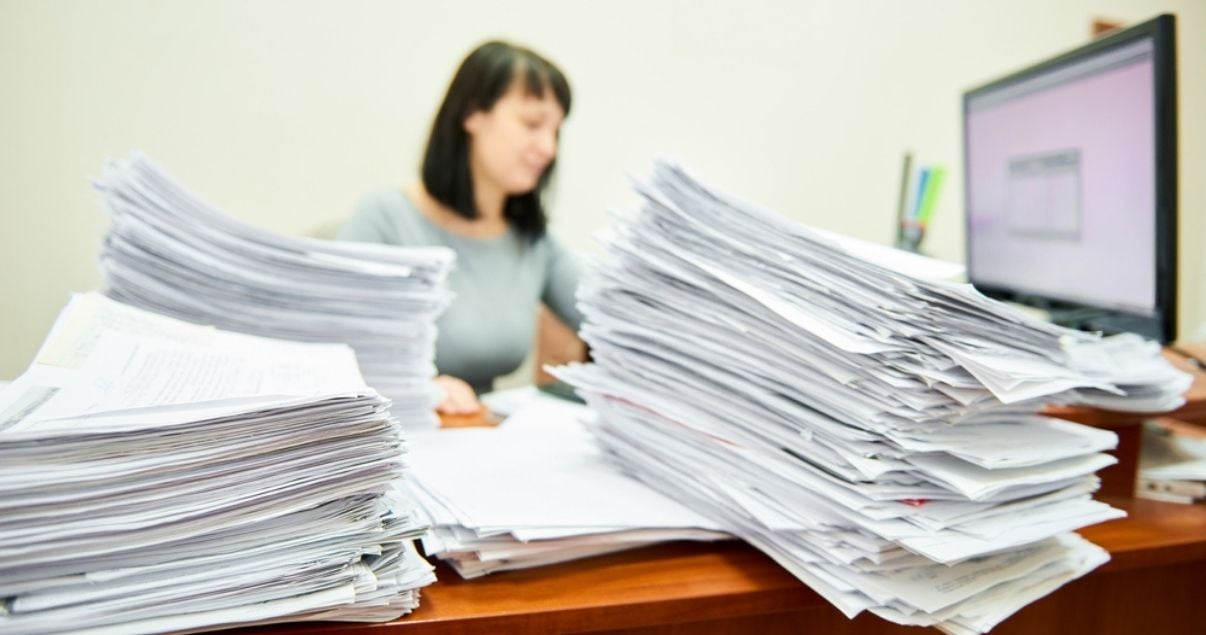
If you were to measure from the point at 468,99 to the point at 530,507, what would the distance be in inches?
55.6

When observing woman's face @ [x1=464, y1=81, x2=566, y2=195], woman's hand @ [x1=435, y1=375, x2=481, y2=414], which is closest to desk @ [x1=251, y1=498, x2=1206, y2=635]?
woman's hand @ [x1=435, y1=375, x2=481, y2=414]

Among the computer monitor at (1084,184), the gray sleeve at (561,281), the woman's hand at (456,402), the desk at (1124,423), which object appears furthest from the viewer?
the gray sleeve at (561,281)

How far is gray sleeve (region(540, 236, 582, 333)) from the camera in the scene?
201 centimetres

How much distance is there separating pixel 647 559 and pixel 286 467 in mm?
273

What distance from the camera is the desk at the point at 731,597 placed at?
0.52 m

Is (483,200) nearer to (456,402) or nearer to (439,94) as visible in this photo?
(439,94)

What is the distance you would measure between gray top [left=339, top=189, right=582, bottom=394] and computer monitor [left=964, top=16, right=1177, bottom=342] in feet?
2.88

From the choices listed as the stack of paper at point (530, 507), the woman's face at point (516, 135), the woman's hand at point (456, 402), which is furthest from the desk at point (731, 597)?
the woman's face at point (516, 135)

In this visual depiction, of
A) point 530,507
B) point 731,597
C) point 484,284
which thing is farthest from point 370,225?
point 731,597

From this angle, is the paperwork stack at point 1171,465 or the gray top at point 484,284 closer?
the paperwork stack at point 1171,465

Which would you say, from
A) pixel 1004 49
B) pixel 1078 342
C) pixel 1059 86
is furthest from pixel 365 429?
pixel 1004 49

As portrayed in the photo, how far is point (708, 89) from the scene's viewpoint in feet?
7.86

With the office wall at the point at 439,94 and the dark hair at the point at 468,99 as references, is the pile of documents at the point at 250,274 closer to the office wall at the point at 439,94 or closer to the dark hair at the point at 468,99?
the office wall at the point at 439,94

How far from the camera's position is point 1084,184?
1062mm
